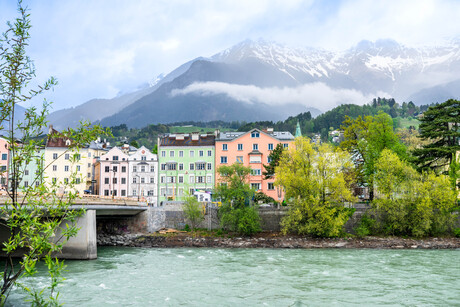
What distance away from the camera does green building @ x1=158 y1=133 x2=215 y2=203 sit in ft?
251

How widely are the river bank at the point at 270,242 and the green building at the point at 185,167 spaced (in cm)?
2215

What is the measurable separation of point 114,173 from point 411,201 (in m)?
52.8

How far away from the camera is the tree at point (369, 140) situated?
191 ft

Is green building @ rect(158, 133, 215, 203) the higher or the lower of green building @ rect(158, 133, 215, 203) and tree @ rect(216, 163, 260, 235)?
the higher

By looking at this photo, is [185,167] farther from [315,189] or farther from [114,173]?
[315,189]

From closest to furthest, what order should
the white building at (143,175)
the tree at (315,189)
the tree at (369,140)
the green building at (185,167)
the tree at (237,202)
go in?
1. the tree at (315,189)
2. the tree at (237,202)
3. the tree at (369,140)
4. the green building at (185,167)
5. the white building at (143,175)

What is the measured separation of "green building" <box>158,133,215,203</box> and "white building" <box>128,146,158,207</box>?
4322 millimetres

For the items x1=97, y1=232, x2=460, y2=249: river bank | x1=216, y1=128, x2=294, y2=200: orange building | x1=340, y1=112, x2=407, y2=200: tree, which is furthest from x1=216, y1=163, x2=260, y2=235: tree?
x1=216, y1=128, x2=294, y2=200: orange building

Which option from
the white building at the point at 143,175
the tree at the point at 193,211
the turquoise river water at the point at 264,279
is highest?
the white building at the point at 143,175

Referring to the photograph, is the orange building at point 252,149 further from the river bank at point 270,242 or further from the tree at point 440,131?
the tree at point 440,131

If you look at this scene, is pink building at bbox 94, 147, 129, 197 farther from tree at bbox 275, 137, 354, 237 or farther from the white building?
tree at bbox 275, 137, 354, 237

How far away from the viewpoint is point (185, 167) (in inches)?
3029

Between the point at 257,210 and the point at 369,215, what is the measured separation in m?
14.1

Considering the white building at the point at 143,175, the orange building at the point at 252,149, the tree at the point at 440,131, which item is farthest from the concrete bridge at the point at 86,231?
the tree at the point at 440,131
